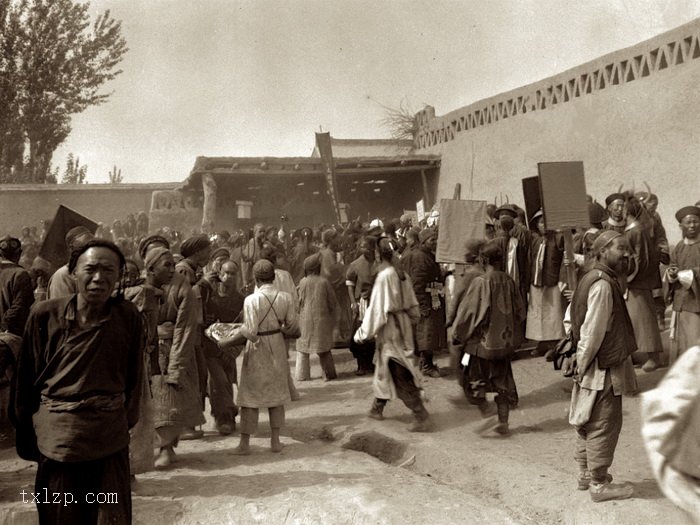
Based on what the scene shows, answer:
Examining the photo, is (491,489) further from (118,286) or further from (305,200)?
(305,200)

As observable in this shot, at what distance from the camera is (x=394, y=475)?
5.64 m

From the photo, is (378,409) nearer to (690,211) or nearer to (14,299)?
(14,299)

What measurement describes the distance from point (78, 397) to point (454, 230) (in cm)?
648

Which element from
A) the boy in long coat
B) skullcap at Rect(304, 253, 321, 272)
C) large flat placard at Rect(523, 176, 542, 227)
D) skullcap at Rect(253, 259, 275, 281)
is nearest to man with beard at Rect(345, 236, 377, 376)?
the boy in long coat

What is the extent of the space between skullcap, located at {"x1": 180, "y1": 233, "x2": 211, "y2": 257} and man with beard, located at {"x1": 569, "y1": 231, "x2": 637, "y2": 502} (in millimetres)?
3289

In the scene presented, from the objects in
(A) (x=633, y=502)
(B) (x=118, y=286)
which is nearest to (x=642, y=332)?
(A) (x=633, y=502)

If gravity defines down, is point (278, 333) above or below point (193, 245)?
below

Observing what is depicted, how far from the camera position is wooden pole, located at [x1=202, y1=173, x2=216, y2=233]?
1745 centimetres

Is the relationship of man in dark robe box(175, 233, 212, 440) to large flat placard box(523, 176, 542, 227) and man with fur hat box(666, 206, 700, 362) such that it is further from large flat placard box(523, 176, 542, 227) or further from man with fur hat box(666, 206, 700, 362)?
man with fur hat box(666, 206, 700, 362)

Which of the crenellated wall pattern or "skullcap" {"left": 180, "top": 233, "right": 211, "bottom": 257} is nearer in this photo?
"skullcap" {"left": 180, "top": 233, "right": 211, "bottom": 257}

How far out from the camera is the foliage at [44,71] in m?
24.6

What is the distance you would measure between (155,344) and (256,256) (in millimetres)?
6993

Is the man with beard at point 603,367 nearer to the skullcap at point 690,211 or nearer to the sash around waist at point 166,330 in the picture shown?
the skullcap at point 690,211

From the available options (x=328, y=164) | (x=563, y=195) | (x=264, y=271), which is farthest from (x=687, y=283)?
(x=328, y=164)
